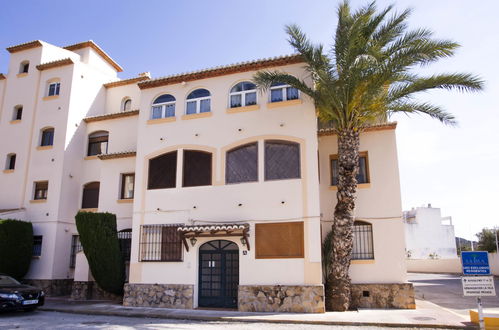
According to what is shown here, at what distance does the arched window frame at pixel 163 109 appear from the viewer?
17641 mm

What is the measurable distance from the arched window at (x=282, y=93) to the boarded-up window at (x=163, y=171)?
15.7 ft

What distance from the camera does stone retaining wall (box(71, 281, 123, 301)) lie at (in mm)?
17609

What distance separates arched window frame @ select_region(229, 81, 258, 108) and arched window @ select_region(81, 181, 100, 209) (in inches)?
365

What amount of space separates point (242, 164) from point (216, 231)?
285 cm

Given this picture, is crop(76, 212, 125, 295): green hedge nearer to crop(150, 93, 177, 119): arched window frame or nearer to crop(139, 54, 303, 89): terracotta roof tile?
crop(150, 93, 177, 119): arched window frame

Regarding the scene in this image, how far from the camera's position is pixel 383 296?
15.0 meters

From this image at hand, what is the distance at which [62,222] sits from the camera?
793 inches

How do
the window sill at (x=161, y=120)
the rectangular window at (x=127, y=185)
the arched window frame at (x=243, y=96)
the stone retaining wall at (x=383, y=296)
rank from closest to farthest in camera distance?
1. the stone retaining wall at (x=383, y=296)
2. the arched window frame at (x=243, y=96)
3. the window sill at (x=161, y=120)
4. the rectangular window at (x=127, y=185)

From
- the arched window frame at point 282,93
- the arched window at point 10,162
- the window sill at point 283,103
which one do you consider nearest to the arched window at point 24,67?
the arched window at point 10,162

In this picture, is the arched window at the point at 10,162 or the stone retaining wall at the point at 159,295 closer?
the stone retaining wall at the point at 159,295

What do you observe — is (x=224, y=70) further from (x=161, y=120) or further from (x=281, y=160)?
(x=281, y=160)

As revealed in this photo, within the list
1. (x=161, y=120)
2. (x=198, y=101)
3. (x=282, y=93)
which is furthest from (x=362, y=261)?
(x=161, y=120)

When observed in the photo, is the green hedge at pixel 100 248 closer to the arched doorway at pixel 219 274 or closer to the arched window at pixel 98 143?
the arched doorway at pixel 219 274

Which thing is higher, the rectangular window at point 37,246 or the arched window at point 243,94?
the arched window at point 243,94
